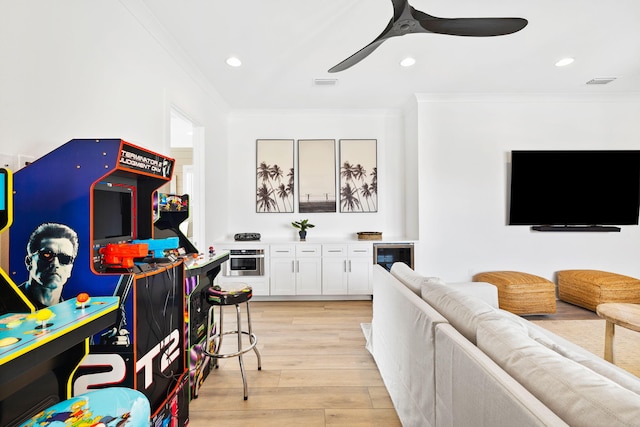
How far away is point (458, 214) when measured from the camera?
408 centimetres

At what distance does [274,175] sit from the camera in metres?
4.64

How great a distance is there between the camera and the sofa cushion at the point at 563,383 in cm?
69

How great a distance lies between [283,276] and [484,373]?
3361mm

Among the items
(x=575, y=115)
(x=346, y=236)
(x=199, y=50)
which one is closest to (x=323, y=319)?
(x=346, y=236)

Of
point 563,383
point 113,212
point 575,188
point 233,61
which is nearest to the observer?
point 563,383

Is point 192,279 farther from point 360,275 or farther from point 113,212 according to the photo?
point 360,275

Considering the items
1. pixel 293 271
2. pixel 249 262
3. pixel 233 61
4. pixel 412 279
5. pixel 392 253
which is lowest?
pixel 293 271

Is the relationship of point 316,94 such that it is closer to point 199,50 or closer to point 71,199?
point 199,50

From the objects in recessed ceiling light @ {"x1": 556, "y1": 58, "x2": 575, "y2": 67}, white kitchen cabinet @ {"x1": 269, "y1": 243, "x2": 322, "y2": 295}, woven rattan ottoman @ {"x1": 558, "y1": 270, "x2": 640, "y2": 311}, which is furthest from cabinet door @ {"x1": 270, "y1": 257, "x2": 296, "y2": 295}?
recessed ceiling light @ {"x1": 556, "y1": 58, "x2": 575, "y2": 67}

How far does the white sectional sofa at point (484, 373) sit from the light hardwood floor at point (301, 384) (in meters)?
0.31

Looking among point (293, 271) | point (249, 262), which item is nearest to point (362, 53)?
point (293, 271)

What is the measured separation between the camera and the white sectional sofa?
0.74m

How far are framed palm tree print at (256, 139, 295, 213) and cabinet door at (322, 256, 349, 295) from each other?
3.63ft

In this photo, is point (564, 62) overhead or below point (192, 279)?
overhead
